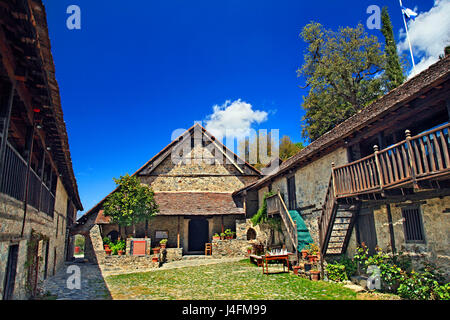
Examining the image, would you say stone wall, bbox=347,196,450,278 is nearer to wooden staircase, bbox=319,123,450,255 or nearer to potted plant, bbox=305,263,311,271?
wooden staircase, bbox=319,123,450,255

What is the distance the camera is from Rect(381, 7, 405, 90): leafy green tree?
26.7 m

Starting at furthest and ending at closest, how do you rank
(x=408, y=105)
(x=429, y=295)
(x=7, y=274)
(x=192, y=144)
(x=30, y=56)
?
(x=192, y=144), (x=408, y=105), (x=429, y=295), (x=7, y=274), (x=30, y=56)

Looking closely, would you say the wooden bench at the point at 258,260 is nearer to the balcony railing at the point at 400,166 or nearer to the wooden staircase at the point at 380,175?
the wooden staircase at the point at 380,175

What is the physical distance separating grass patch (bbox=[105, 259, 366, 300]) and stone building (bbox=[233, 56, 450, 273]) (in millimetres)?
2106

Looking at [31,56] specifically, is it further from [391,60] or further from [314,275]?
[391,60]

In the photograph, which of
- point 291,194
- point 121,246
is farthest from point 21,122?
point 291,194

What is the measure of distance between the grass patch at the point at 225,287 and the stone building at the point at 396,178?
211cm

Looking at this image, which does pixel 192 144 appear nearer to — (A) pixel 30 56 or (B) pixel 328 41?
(B) pixel 328 41

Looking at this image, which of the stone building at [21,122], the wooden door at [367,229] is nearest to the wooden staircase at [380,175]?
the wooden door at [367,229]

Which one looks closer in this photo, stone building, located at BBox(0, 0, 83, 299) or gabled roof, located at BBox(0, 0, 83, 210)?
gabled roof, located at BBox(0, 0, 83, 210)

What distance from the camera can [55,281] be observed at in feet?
40.8

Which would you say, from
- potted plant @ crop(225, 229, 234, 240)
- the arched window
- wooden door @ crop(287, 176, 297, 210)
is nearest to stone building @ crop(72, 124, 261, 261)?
potted plant @ crop(225, 229, 234, 240)
